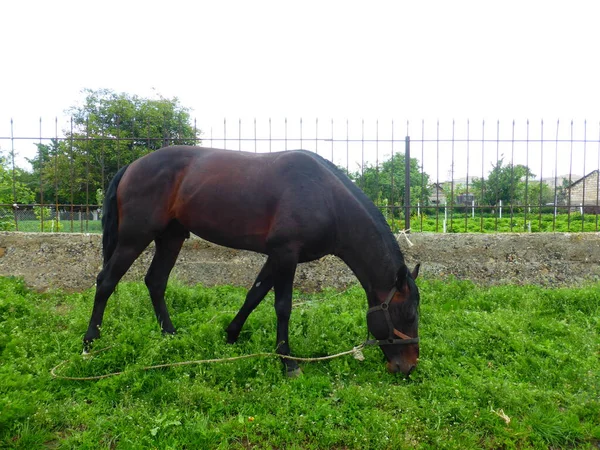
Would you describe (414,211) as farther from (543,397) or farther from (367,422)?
(367,422)

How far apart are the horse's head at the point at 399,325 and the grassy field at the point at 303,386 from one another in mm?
148

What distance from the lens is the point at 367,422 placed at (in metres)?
2.53

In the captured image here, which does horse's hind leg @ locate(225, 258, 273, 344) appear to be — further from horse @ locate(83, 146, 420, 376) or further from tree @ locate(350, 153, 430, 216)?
tree @ locate(350, 153, 430, 216)

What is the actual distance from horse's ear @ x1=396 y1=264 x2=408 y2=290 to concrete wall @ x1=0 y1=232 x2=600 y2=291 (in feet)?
9.02

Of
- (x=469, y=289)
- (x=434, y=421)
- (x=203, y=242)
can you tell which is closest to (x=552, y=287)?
(x=469, y=289)

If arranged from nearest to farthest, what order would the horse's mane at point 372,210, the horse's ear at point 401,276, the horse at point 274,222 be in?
the horse's ear at point 401,276
the horse at point 274,222
the horse's mane at point 372,210

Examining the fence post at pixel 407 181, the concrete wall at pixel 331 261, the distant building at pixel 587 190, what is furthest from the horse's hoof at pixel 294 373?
the distant building at pixel 587 190

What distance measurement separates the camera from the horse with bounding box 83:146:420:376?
3.25m

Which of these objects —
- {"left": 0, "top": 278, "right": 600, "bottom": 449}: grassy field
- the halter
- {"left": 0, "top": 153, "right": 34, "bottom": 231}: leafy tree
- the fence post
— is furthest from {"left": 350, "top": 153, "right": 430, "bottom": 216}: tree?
{"left": 0, "top": 153, "right": 34, "bottom": 231}: leafy tree

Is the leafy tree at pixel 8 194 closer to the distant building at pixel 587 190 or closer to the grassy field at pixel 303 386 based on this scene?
the grassy field at pixel 303 386

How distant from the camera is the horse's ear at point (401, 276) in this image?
314cm

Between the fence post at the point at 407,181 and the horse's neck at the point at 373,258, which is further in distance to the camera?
the fence post at the point at 407,181

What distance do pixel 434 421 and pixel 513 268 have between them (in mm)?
4101

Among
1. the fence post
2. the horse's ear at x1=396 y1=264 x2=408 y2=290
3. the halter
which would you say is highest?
the fence post
